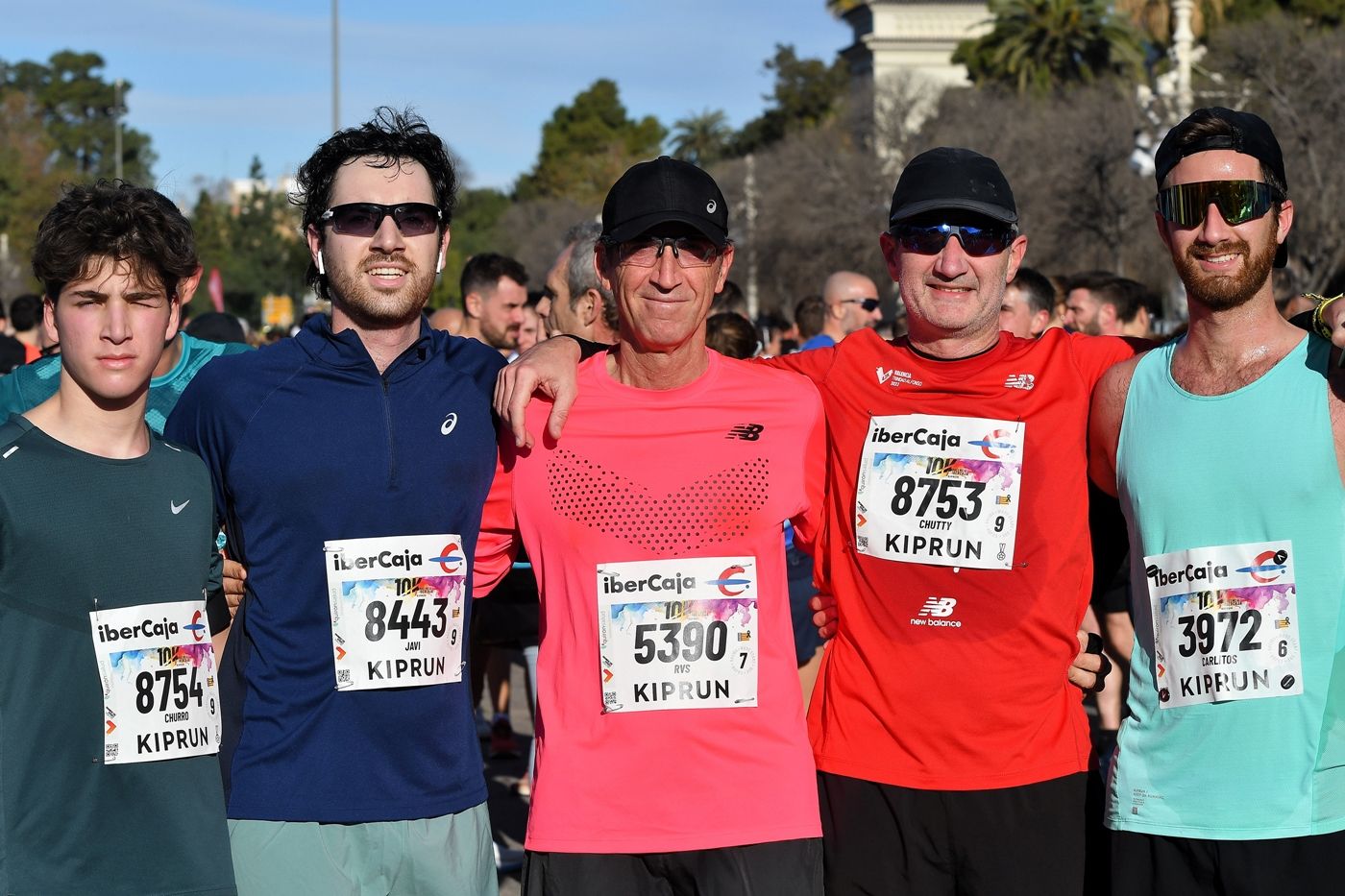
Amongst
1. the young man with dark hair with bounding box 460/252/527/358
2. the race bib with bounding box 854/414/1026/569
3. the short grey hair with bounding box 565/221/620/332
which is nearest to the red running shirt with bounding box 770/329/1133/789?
the race bib with bounding box 854/414/1026/569

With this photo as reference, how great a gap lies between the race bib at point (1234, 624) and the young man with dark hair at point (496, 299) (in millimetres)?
6985

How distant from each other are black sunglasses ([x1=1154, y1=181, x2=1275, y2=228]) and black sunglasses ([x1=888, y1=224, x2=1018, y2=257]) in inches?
18.0

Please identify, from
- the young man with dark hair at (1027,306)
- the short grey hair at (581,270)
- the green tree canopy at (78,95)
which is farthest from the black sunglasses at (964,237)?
the green tree canopy at (78,95)

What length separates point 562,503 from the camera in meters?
3.88

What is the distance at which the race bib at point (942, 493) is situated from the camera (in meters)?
4.01

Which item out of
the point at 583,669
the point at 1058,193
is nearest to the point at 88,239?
the point at 583,669

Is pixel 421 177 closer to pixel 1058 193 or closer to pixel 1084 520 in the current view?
pixel 1084 520

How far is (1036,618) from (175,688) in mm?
2141

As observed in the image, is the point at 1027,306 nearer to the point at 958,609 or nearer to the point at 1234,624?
the point at 958,609

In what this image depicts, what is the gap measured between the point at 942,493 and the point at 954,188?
0.83 meters

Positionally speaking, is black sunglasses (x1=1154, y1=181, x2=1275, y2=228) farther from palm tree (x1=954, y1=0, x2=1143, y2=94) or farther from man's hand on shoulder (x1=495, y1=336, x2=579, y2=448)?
palm tree (x1=954, y1=0, x2=1143, y2=94)

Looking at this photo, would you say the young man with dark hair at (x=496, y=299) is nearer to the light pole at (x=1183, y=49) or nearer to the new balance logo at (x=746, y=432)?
the new balance logo at (x=746, y=432)

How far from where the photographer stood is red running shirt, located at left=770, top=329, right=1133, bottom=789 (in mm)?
3965

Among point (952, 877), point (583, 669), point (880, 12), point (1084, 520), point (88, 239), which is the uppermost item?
point (880, 12)
